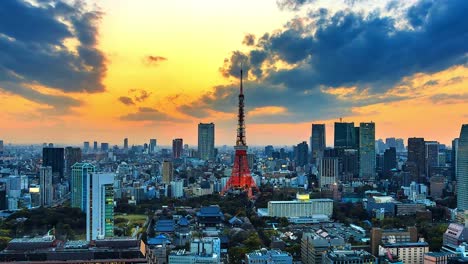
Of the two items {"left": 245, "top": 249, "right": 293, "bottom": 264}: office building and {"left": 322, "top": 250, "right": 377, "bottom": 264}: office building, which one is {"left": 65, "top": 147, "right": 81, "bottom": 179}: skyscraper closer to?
{"left": 245, "top": 249, "right": 293, "bottom": 264}: office building

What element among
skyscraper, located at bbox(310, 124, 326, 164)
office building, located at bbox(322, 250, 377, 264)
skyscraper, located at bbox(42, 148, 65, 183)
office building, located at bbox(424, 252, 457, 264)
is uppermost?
skyscraper, located at bbox(310, 124, 326, 164)

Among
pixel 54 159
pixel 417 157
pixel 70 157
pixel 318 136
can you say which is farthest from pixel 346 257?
pixel 318 136

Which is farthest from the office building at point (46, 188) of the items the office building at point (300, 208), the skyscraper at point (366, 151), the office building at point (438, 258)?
the skyscraper at point (366, 151)

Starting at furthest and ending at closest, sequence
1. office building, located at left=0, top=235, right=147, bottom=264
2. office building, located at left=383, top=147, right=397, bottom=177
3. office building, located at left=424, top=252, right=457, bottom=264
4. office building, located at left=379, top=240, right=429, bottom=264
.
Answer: office building, located at left=383, top=147, right=397, bottom=177
office building, located at left=379, top=240, right=429, bottom=264
office building, located at left=424, top=252, right=457, bottom=264
office building, located at left=0, top=235, right=147, bottom=264

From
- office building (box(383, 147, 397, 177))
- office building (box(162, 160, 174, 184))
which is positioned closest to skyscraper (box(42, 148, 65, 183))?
office building (box(162, 160, 174, 184))

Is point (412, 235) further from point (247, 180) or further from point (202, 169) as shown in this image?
point (202, 169)

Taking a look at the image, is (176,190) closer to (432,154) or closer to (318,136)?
(432,154)

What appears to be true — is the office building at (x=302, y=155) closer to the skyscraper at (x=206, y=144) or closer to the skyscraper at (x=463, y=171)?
the skyscraper at (x=206, y=144)
